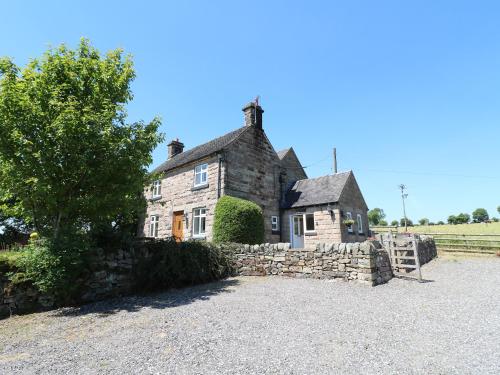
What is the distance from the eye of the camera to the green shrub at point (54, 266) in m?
7.80

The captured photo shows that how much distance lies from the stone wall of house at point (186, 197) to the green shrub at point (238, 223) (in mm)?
1866

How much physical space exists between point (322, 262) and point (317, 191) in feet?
31.3

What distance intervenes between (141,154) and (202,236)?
9.23 m

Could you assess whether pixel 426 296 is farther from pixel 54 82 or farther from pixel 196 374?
pixel 54 82

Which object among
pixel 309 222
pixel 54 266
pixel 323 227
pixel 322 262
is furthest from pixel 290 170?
pixel 54 266

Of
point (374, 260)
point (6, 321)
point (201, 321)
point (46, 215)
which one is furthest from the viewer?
point (374, 260)

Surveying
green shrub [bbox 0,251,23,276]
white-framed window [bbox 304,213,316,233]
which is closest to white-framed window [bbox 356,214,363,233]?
white-framed window [bbox 304,213,316,233]

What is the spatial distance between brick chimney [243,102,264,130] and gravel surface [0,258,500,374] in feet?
44.2

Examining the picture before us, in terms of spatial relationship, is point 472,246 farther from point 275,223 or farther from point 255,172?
point 255,172

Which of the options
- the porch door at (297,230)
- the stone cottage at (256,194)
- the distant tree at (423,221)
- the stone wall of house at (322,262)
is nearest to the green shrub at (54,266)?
the stone wall of house at (322,262)

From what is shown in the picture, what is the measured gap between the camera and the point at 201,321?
6438mm

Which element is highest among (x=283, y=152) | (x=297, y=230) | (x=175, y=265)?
(x=283, y=152)

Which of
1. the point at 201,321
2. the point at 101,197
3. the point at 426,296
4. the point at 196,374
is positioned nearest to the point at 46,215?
the point at 101,197

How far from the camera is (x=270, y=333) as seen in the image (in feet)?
18.6
